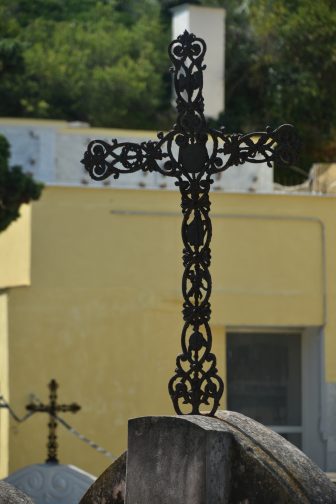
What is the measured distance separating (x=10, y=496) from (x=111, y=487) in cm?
47

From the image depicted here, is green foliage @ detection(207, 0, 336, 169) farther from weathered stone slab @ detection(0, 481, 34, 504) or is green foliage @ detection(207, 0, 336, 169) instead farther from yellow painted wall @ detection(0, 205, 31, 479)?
weathered stone slab @ detection(0, 481, 34, 504)

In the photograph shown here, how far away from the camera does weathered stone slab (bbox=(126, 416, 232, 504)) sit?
28.1 ft

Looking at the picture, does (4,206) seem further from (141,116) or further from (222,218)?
(141,116)

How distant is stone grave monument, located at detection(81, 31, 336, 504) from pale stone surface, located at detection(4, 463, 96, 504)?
23.7ft

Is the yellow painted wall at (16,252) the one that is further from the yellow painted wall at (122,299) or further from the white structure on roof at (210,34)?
the white structure on roof at (210,34)

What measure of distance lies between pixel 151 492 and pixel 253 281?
14.7m

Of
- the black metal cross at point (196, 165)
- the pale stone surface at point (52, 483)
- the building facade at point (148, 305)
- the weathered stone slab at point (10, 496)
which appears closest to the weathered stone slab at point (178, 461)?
the black metal cross at point (196, 165)

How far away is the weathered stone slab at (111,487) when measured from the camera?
359 inches

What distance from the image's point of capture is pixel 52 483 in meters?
16.7

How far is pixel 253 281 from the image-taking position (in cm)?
2334

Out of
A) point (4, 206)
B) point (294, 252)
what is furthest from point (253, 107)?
point (4, 206)

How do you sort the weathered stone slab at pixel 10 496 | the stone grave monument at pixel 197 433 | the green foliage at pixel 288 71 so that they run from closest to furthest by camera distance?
the stone grave monument at pixel 197 433 < the weathered stone slab at pixel 10 496 < the green foliage at pixel 288 71

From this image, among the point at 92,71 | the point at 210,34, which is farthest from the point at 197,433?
the point at 92,71

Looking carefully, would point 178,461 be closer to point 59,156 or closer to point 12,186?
point 12,186
